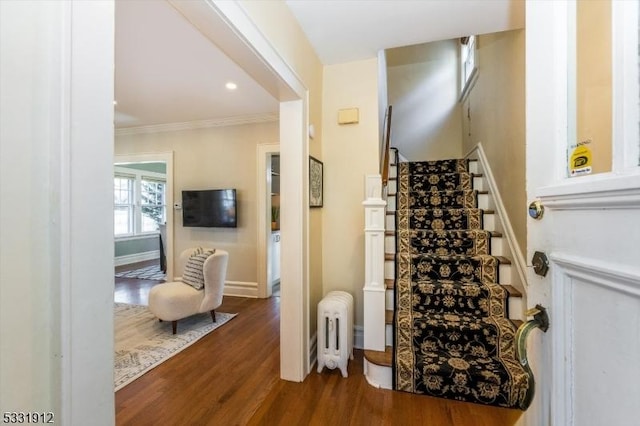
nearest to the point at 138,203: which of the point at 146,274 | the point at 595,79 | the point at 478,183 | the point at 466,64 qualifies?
the point at 146,274

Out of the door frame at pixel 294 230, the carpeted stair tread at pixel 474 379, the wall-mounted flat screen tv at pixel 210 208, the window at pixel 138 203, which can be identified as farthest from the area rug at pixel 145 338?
the window at pixel 138 203

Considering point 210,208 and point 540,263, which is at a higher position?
point 210,208

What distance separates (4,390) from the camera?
525mm

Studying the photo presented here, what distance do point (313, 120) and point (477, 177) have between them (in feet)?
7.04

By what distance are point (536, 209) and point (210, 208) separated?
4094mm

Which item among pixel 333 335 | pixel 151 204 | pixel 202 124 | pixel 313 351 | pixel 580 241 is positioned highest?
pixel 202 124

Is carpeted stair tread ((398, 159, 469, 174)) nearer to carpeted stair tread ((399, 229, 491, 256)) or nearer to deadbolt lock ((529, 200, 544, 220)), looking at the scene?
carpeted stair tread ((399, 229, 491, 256))

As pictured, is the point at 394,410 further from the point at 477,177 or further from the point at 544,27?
the point at 477,177

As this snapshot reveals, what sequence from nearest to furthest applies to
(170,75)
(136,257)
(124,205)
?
1. (170,75)
2. (124,205)
3. (136,257)

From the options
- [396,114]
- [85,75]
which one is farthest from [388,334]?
[396,114]

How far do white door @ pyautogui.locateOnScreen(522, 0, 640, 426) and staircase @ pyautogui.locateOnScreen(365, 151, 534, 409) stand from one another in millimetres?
1236

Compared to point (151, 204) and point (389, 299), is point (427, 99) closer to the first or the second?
point (389, 299)

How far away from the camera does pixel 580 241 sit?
54 cm

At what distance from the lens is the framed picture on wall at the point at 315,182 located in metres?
2.24
